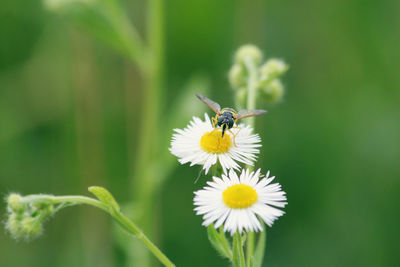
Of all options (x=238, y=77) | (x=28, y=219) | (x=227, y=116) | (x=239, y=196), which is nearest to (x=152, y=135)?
(x=238, y=77)

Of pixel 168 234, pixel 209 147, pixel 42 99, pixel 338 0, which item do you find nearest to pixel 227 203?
pixel 209 147

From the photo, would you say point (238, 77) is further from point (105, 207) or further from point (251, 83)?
point (105, 207)

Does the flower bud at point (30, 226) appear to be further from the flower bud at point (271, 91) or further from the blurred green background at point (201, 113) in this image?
the blurred green background at point (201, 113)

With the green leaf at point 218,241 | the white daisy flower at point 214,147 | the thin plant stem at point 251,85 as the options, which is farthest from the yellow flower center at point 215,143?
the green leaf at point 218,241

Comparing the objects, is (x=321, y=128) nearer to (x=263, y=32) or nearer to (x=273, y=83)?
(x=263, y=32)

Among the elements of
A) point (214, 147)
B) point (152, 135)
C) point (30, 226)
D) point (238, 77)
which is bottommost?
point (30, 226)
